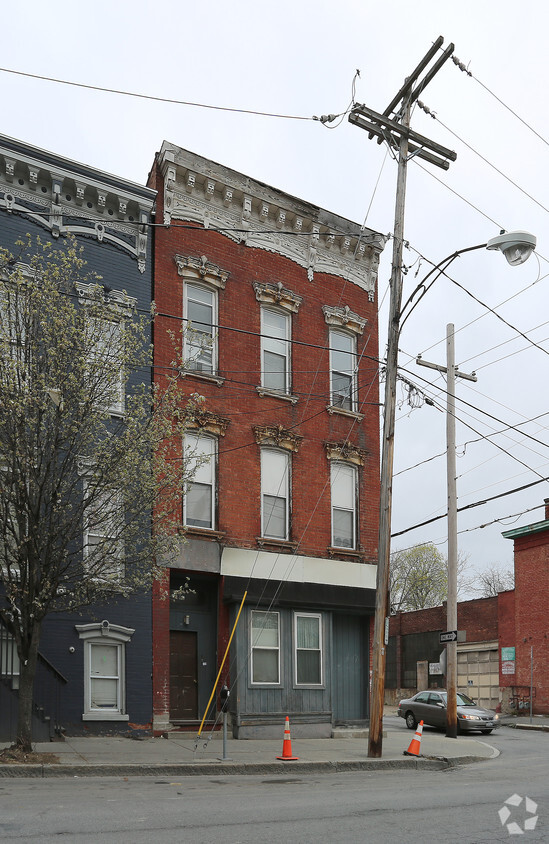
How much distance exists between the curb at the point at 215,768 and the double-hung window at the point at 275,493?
636 cm

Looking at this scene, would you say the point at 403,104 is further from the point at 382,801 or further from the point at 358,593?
the point at 382,801

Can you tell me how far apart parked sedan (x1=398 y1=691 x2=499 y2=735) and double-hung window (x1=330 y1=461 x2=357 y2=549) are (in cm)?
710

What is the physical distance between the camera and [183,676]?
65.3 ft

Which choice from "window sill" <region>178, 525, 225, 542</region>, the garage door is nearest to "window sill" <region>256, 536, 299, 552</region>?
"window sill" <region>178, 525, 225, 542</region>

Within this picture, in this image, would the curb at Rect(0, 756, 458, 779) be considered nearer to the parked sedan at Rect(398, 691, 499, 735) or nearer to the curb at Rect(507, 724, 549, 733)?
the parked sedan at Rect(398, 691, 499, 735)

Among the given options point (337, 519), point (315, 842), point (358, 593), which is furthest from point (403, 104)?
point (315, 842)

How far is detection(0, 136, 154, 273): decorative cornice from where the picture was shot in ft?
60.5

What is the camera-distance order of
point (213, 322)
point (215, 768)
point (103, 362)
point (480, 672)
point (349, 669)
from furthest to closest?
point (480, 672), point (349, 669), point (213, 322), point (103, 362), point (215, 768)

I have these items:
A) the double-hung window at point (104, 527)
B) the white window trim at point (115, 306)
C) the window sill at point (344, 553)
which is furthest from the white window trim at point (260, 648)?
the white window trim at point (115, 306)

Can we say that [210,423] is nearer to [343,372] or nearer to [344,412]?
[344,412]

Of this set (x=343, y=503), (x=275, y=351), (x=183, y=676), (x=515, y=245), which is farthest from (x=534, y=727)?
(x=515, y=245)

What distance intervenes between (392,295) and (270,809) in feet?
34.8

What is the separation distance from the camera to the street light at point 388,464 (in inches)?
619

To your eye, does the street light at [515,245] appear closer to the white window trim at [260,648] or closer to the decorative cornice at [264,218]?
the decorative cornice at [264,218]
